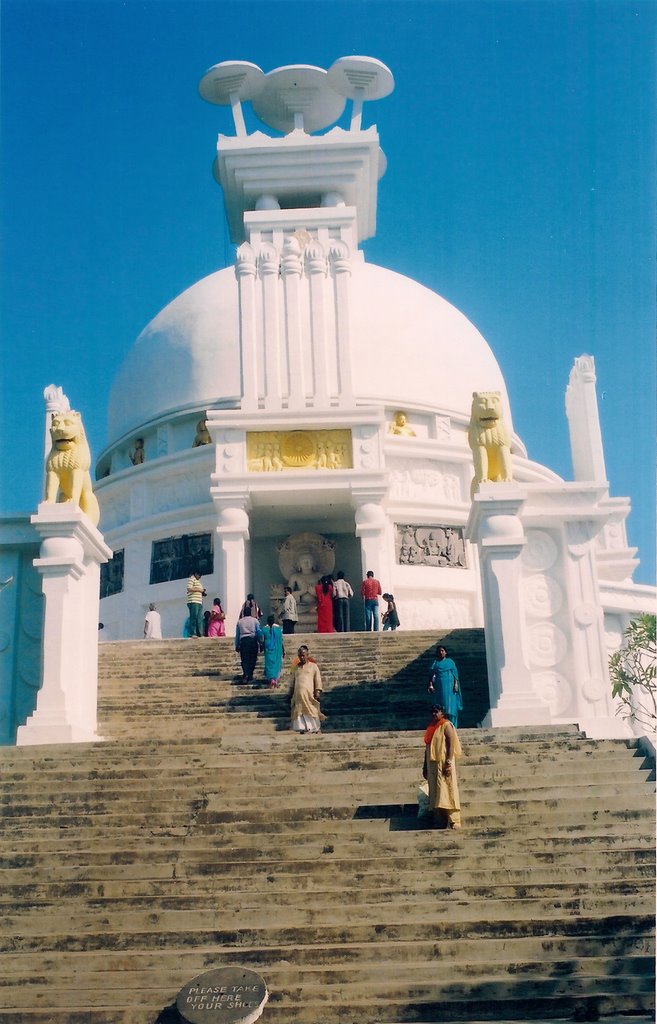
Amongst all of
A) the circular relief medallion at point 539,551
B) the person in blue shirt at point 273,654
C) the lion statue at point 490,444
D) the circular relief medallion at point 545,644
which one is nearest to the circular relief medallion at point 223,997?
the person in blue shirt at point 273,654

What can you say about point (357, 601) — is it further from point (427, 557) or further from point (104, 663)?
point (104, 663)

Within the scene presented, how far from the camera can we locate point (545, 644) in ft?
62.4

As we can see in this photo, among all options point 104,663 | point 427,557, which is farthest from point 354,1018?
point 427,557

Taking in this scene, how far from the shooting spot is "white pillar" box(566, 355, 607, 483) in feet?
95.0

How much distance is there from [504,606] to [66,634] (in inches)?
231

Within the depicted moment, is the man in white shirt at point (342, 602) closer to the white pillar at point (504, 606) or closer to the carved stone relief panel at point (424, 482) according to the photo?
the white pillar at point (504, 606)

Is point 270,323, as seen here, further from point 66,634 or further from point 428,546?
point 66,634

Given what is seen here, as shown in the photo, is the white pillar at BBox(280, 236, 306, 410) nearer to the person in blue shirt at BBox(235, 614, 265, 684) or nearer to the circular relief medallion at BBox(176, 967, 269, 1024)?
the person in blue shirt at BBox(235, 614, 265, 684)

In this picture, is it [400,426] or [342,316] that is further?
[400,426]

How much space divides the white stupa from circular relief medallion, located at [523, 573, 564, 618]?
511cm

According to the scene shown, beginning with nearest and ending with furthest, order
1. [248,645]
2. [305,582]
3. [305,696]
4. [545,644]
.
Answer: [305,696], [248,645], [545,644], [305,582]

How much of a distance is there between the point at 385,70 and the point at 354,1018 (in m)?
25.0

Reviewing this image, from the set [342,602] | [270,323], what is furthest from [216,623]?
[270,323]

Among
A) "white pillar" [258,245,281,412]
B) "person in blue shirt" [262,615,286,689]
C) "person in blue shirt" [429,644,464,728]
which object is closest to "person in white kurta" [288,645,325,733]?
"person in blue shirt" [429,644,464,728]
